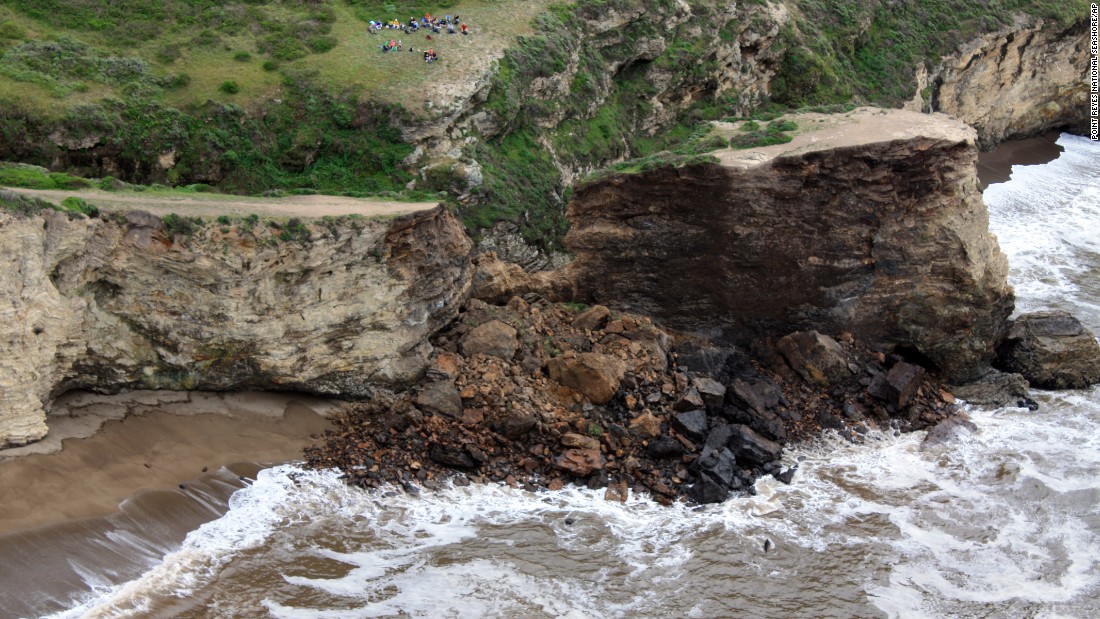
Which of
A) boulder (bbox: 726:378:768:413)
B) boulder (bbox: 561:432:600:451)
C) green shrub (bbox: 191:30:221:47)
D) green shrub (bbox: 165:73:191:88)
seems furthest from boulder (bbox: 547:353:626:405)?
green shrub (bbox: 191:30:221:47)

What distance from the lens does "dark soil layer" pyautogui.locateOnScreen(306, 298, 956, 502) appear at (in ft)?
69.5

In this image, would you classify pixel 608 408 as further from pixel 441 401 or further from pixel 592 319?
pixel 441 401

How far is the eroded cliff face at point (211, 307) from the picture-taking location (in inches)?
733

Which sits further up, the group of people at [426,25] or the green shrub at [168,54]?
the group of people at [426,25]

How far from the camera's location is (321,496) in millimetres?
20016

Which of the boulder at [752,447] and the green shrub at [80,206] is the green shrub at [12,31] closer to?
the green shrub at [80,206]

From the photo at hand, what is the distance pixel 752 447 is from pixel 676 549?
379cm

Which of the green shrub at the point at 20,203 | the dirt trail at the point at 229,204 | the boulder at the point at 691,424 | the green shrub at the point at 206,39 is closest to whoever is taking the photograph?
the green shrub at the point at 20,203

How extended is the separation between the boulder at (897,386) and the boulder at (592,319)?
7.24m

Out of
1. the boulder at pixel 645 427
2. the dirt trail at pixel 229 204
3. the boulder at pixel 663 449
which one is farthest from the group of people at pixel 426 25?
the boulder at pixel 663 449

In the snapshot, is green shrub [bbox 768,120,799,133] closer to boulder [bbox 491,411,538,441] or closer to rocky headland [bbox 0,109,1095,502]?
rocky headland [bbox 0,109,1095,502]

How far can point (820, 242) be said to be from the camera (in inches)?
984

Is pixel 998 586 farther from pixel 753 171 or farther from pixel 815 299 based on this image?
pixel 753 171

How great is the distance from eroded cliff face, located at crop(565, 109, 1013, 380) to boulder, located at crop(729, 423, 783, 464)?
15.1 feet
